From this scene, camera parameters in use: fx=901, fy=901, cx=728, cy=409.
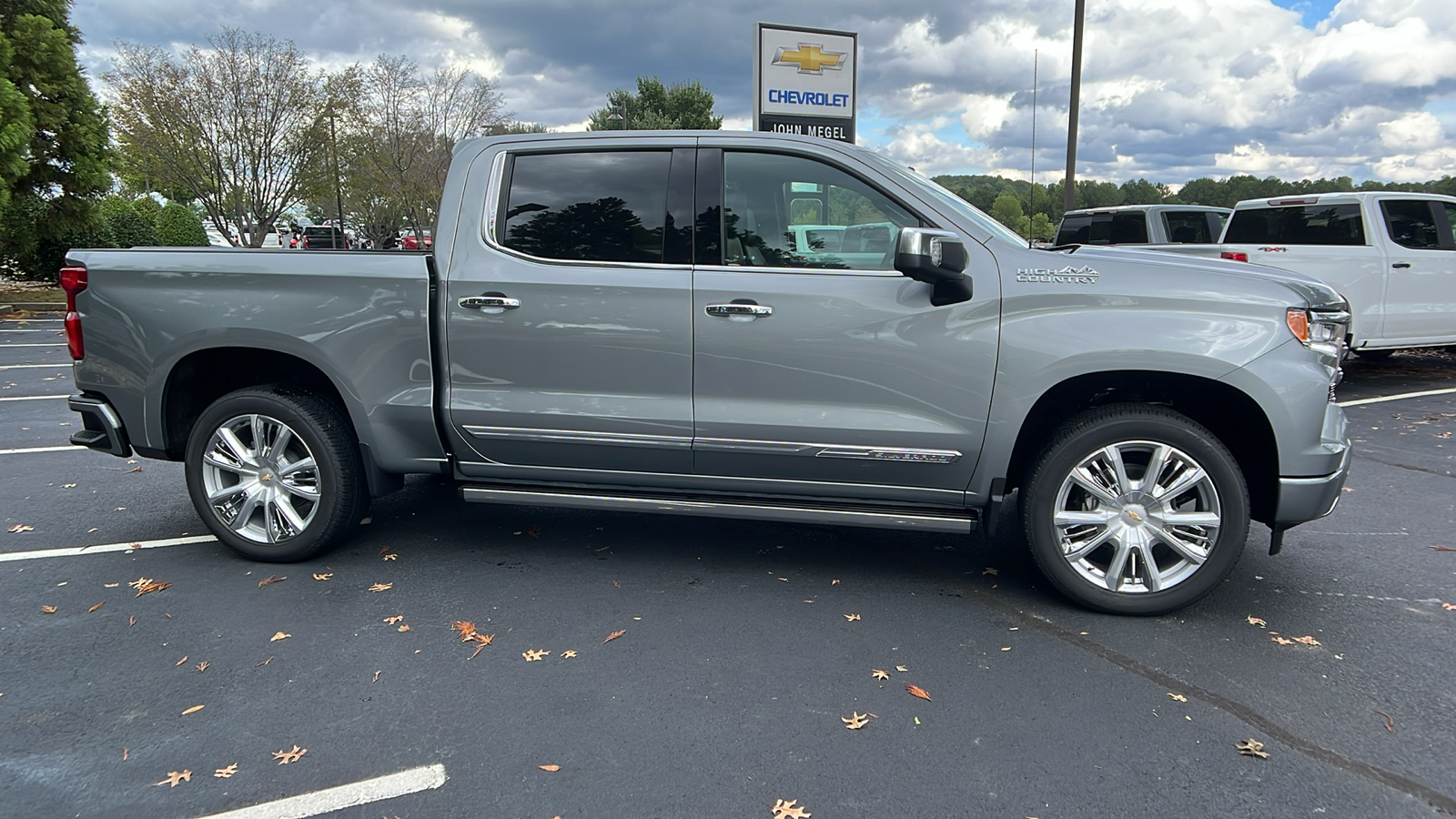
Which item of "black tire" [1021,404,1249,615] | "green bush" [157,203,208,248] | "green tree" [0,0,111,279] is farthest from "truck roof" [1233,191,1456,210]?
"green bush" [157,203,208,248]

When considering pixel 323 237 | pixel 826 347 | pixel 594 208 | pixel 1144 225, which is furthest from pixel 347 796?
pixel 323 237

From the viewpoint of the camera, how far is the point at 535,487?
4285mm

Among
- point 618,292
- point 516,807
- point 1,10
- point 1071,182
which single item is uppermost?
point 1,10

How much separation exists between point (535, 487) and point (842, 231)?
1856mm

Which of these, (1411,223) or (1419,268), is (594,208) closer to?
(1419,268)

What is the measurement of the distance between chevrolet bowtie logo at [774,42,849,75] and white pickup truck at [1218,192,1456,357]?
7232 millimetres

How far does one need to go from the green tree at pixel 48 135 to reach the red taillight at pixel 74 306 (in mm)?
14698

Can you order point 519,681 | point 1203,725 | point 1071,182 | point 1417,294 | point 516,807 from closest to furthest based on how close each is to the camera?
point 516,807 < point 1203,725 < point 519,681 < point 1417,294 < point 1071,182

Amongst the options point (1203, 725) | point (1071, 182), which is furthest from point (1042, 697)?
point (1071, 182)

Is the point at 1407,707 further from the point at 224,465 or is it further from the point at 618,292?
the point at 224,465

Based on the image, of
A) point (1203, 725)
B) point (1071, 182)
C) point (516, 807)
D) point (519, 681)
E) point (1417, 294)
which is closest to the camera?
point (516, 807)

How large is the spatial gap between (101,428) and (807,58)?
40.6 ft

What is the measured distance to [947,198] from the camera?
3.95 metres

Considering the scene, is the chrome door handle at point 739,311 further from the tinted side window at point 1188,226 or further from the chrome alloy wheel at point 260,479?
the tinted side window at point 1188,226
